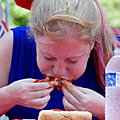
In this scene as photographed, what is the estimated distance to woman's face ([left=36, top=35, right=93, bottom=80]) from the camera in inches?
44.8

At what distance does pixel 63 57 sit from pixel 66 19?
0.58ft

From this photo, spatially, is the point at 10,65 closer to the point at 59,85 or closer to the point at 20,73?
the point at 20,73

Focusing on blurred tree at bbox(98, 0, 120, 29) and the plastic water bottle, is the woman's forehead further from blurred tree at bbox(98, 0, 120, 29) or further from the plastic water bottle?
blurred tree at bbox(98, 0, 120, 29)

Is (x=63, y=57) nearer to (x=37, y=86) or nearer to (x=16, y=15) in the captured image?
(x=37, y=86)

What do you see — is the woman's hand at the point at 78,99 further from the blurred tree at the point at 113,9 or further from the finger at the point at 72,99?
the blurred tree at the point at 113,9

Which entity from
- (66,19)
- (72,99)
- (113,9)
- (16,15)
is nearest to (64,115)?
(72,99)

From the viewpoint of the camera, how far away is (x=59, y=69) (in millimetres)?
1181

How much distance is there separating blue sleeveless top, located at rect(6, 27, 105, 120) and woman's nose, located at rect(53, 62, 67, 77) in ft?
1.47

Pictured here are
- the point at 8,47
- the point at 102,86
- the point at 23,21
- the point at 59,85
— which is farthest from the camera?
the point at 23,21

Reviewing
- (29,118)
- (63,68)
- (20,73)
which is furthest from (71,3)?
(29,118)

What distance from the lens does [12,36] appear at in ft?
5.27

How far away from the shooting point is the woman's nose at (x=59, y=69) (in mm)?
1165

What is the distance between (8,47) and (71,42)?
1.86ft

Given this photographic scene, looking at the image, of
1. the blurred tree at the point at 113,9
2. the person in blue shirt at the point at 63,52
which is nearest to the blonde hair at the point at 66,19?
the person in blue shirt at the point at 63,52
